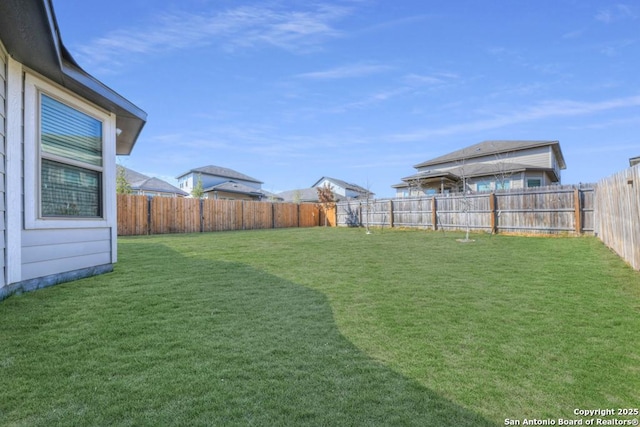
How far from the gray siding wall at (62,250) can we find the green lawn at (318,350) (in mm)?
316

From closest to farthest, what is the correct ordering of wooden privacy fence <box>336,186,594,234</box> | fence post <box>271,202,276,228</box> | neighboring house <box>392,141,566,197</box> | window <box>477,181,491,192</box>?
wooden privacy fence <box>336,186,594,234</box> < neighboring house <box>392,141,566,197</box> < window <box>477,181,491,192</box> < fence post <box>271,202,276,228</box>

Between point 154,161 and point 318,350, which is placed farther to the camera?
point 154,161

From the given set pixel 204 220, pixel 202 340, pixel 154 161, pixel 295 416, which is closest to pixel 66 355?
pixel 202 340

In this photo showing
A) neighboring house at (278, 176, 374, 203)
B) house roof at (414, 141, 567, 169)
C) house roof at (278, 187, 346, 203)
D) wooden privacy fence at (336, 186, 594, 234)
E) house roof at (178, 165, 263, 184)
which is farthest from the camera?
neighboring house at (278, 176, 374, 203)

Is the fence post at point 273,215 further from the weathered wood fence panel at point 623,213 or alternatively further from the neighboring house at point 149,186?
the weathered wood fence panel at point 623,213

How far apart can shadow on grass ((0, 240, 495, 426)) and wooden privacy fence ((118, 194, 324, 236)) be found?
10.5 metres

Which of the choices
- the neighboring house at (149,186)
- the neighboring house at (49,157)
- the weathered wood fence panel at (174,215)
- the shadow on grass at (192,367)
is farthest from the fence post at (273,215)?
the shadow on grass at (192,367)

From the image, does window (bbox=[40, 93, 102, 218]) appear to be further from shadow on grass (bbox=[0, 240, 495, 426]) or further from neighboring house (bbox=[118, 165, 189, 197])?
neighboring house (bbox=[118, 165, 189, 197])

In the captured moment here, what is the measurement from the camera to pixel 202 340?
2.45m

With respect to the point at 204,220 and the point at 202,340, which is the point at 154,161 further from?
the point at 202,340

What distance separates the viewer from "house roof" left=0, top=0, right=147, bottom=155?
2660 mm

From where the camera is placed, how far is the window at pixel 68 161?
3760mm

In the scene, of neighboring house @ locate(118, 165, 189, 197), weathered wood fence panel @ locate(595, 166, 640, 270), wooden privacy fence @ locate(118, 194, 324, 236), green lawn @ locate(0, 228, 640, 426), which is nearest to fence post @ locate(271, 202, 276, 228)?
wooden privacy fence @ locate(118, 194, 324, 236)

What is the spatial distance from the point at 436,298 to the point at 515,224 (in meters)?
9.20
